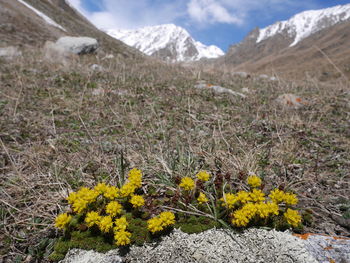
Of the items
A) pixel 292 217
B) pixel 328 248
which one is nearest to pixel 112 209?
pixel 292 217

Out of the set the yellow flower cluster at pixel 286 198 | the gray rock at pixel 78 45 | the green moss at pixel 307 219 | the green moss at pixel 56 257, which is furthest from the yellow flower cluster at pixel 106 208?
the gray rock at pixel 78 45

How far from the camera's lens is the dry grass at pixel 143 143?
2443 mm

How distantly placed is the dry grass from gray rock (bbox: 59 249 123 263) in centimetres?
35

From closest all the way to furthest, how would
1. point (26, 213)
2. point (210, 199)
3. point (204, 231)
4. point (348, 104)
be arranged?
point (204, 231), point (210, 199), point (26, 213), point (348, 104)

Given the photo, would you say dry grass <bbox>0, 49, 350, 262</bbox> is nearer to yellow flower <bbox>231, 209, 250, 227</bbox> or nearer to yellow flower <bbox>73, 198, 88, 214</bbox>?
yellow flower <bbox>73, 198, 88, 214</bbox>

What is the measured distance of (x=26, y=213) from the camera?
2.33 meters

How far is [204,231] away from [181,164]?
96 centimetres

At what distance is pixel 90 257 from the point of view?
1.79 meters

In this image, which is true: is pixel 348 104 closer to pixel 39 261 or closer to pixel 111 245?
pixel 111 245

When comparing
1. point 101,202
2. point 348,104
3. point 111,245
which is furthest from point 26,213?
point 348,104

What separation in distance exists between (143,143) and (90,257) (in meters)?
2.29

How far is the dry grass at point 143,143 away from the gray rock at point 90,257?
0.35 metres

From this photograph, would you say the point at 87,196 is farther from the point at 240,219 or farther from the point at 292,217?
the point at 292,217

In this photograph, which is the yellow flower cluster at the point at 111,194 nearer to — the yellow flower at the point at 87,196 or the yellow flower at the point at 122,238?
the yellow flower at the point at 87,196
